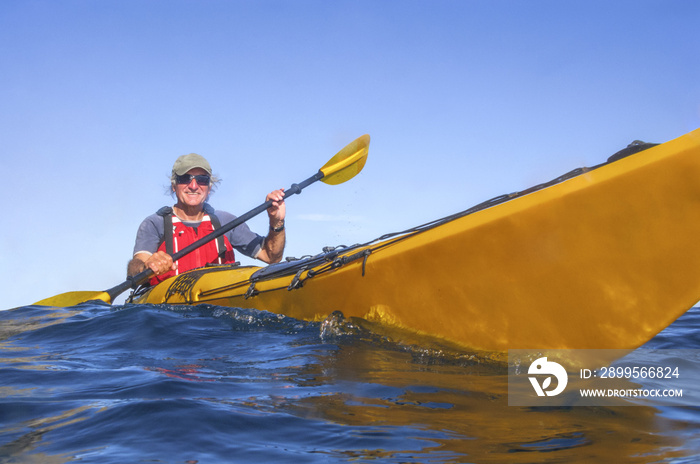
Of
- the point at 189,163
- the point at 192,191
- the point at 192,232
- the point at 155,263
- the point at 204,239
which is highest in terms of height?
the point at 189,163

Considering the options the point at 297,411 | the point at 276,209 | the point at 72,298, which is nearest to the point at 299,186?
the point at 276,209

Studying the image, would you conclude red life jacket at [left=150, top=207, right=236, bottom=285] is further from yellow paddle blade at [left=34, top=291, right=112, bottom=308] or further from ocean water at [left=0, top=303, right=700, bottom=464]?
ocean water at [left=0, top=303, right=700, bottom=464]

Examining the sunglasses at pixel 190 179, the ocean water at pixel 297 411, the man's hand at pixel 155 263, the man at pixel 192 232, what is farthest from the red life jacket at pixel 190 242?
the ocean water at pixel 297 411

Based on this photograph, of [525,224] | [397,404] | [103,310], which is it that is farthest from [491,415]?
[103,310]

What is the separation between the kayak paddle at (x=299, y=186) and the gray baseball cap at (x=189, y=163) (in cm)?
68

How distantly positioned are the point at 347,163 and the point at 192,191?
5.25ft

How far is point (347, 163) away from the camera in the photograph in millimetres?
5992

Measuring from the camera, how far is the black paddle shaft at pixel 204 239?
536 centimetres

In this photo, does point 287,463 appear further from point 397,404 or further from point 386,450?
point 397,404

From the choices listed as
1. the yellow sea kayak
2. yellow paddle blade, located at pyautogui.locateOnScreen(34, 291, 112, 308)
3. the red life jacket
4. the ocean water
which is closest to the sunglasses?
the red life jacket

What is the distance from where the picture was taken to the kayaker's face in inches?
226

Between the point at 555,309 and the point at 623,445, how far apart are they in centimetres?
101

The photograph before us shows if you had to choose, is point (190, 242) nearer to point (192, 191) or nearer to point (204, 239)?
point (204, 239)

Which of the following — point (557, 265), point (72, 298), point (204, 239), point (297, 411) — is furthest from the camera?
point (72, 298)
